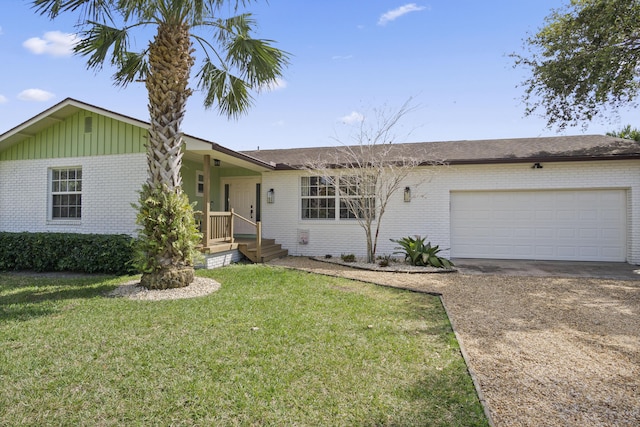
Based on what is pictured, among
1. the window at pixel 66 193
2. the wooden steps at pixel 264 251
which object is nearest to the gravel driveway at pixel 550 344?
the wooden steps at pixel 264 251

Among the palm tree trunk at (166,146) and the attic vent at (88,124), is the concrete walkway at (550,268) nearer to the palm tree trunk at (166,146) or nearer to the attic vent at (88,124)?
the palm tree trunk at (166,146)

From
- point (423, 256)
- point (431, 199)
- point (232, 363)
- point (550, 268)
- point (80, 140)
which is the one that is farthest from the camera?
point (431, 199)

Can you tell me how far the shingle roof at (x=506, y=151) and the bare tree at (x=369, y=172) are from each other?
39 cm

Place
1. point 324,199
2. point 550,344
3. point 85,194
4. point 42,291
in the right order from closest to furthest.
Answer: point 550,344 < point 42,291 < point 85,194 < point 324,199

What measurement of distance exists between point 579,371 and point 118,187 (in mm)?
10686

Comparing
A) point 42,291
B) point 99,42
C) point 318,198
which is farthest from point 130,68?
point 318,198

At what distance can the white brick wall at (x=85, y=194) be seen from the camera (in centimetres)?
977

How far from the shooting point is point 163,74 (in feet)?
22.1

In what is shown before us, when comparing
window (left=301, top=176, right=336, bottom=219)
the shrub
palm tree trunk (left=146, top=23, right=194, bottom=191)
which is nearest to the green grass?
palm tree trunk (left=146, top=23, right=194, bottom=191)

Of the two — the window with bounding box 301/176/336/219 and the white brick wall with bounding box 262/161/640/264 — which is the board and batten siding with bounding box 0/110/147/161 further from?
the window with bounding box 301/176/336/219

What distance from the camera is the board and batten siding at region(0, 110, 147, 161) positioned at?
978 centimetres

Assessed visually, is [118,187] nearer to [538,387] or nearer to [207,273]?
[207,273]

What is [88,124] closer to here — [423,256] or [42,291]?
[42,291]

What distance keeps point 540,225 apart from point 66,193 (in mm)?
14603
